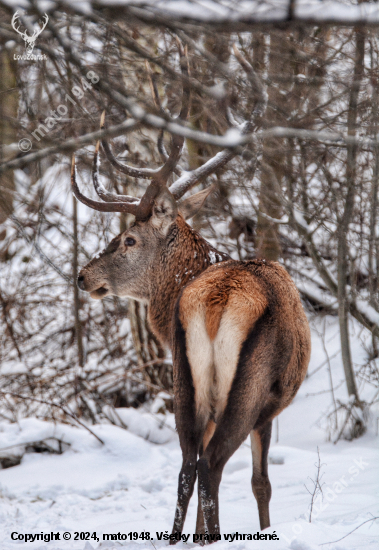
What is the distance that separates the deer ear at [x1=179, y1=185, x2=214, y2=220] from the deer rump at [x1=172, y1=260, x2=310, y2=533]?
1775 mm

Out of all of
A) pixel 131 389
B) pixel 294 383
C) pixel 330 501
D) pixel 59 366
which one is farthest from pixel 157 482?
pixel 59 366

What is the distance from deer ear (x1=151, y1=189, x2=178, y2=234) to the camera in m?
4.88

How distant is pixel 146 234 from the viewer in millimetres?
5102

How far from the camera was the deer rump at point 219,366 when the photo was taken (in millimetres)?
3357

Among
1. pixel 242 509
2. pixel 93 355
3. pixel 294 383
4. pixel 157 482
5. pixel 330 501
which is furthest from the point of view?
pixel 93 355

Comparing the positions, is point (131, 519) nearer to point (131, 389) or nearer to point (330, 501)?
point (330, 501)

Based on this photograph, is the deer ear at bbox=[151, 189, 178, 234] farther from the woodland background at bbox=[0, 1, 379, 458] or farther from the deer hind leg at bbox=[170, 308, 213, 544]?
the deer hind leg at bbox=[170, 308, 213, 544]

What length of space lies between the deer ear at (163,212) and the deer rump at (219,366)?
4.33ft

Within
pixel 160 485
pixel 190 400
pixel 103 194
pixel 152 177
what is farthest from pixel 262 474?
pixel 103 194

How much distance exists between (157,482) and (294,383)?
2.14 meters

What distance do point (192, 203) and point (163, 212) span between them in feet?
1.80

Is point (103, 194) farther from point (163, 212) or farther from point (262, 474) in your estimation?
point (262, 474)

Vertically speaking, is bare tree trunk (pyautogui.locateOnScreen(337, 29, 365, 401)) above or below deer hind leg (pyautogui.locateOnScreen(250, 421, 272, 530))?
above

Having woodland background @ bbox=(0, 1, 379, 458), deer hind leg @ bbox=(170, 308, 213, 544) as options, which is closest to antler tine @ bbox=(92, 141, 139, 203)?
woodland background @ bbox=(0, 1, 379, 458)
